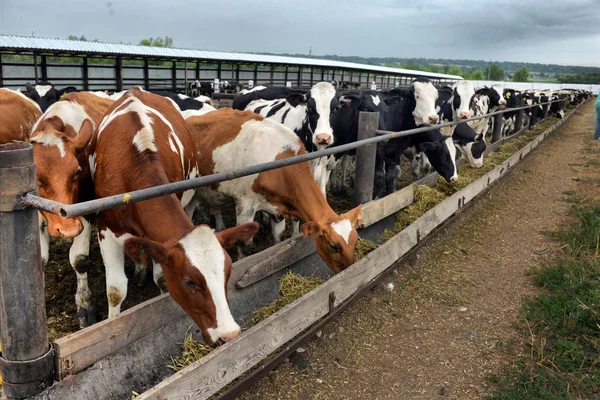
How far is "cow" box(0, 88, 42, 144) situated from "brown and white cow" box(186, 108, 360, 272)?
2.17 m

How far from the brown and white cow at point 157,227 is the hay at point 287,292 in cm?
84

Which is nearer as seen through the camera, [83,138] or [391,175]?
[83,138]

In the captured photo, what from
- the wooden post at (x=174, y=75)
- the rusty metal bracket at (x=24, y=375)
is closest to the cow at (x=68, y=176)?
the rusty metal bracket at (x=24, y=375)

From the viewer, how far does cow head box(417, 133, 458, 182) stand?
7.52 metres

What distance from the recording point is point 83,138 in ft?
12.7

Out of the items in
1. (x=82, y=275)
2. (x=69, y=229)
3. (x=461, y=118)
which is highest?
(x=461, y=118)

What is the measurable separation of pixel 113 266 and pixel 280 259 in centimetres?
140

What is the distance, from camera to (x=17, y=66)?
20.1 metres

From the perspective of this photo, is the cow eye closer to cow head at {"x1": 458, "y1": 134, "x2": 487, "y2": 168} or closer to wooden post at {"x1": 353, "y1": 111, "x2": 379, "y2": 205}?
wooden post at {"x1": 353, "y1": 111, "x2": 379, "y2": 205}

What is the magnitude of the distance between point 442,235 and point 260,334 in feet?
13.1

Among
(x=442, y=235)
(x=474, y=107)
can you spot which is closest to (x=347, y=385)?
(x=442, y=235)

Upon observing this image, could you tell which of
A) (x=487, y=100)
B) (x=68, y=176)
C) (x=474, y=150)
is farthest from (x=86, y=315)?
(x=487, y=100)

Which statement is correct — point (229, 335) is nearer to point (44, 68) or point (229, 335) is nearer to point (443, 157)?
point (443, 157)

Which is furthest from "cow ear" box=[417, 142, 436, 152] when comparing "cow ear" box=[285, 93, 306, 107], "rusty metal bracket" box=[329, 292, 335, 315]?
"rusty metal bracket" box=[329, 292, 335, 315]
